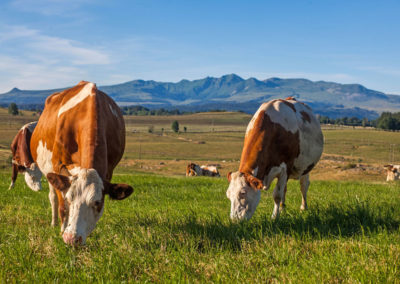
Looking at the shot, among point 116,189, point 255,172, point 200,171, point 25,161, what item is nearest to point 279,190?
point 255,172

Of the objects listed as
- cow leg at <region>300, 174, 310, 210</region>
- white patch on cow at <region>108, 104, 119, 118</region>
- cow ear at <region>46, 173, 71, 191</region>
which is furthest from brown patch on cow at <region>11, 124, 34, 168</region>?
cow ear at <region>46, 173, 71, 191</region>

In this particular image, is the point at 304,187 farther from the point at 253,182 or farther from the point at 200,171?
the point at 200,171

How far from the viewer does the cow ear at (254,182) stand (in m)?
7.16

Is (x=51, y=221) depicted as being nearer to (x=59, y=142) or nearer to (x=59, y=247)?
(x=59, y=142)

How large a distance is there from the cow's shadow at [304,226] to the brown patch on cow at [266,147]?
46.0 inches

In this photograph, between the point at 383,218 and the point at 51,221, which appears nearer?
the point at 383,218

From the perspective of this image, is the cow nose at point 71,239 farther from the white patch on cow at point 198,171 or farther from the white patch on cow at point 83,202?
the white patch on cow at point 198,171

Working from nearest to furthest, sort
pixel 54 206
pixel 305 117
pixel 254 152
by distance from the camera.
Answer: pixel 54 206 → pixel 254 152 → pixel 305 117

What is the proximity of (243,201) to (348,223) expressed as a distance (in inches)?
72.9

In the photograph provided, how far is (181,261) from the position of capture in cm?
463

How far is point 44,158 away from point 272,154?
4645 mm

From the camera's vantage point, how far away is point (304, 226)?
21.0ft

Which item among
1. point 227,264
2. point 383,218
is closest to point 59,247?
point 227,264

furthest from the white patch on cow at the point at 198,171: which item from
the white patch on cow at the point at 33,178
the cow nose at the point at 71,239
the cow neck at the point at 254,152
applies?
the cow nose at the point at 71,239
